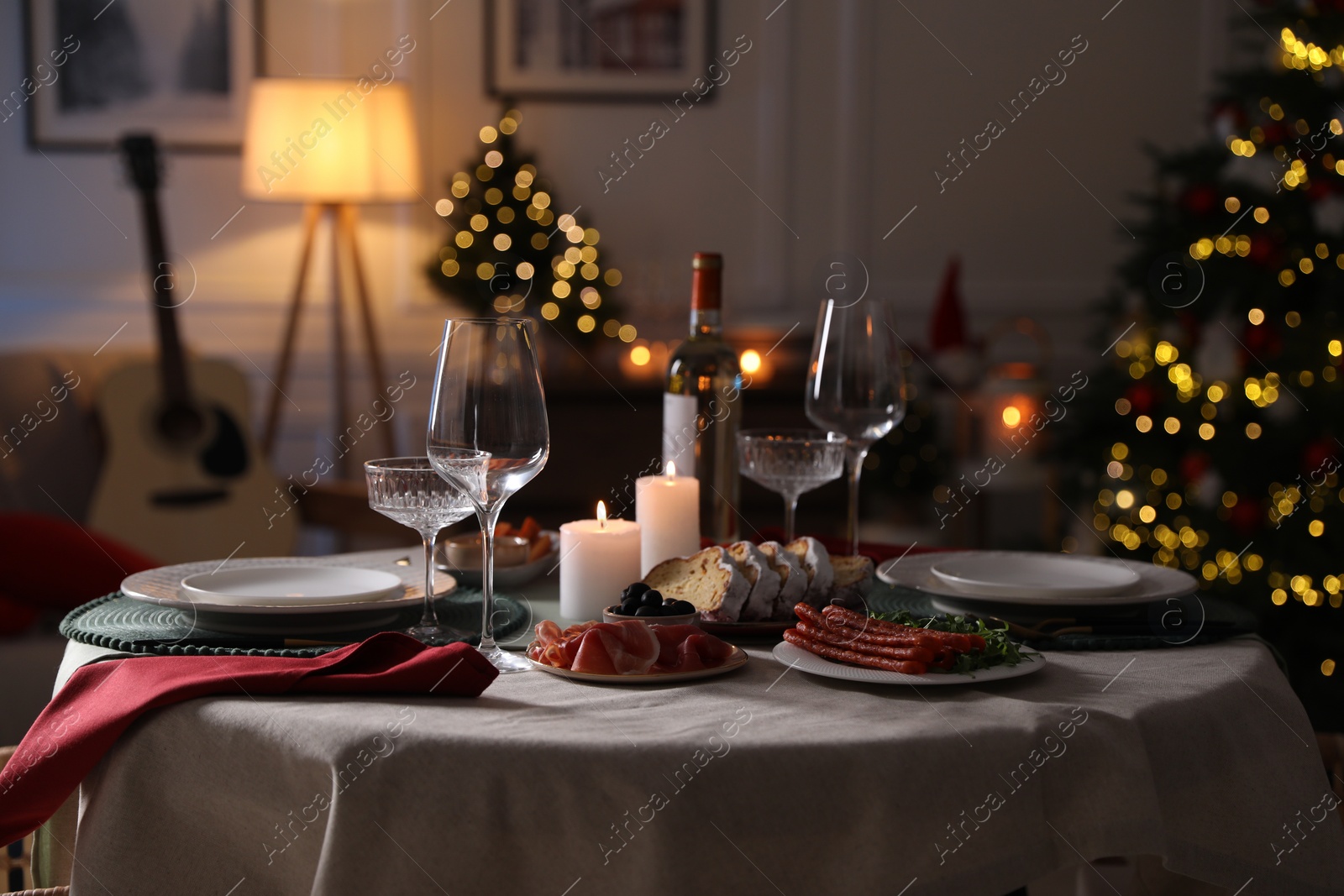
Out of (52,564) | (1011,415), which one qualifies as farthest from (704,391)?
(1011,415)

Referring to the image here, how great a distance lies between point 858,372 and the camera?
150cm

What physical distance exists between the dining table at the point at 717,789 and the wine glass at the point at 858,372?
1.52 ft

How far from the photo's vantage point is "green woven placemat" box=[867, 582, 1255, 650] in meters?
1.24

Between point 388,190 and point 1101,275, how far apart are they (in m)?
2.69

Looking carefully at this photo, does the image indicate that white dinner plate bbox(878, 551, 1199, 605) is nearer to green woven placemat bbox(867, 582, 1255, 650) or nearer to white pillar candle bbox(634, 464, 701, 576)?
green woven placemat bbox(867, 582, 1255, 650)

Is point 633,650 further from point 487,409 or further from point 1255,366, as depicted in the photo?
point 1255,366

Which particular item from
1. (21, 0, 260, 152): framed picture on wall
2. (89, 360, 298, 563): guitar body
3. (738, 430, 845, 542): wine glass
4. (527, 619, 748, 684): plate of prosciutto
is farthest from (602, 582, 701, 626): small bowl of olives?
(21, 0, 260, 152): framed picture on wall

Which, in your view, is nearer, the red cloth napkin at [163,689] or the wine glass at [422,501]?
the red cloth napkin at [163,689]

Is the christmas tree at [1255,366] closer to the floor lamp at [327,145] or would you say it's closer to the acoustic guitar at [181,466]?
the floor lamp at [327,145]

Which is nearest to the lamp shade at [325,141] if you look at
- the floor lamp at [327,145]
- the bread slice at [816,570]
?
the floor lamp at [327,145]

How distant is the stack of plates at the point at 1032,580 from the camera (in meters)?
1.31

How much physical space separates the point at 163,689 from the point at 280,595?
254 mm

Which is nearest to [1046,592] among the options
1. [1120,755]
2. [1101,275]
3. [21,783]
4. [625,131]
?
[1120,755]

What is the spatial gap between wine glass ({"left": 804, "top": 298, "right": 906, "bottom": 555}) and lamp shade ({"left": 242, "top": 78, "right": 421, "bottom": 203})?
2.52m
